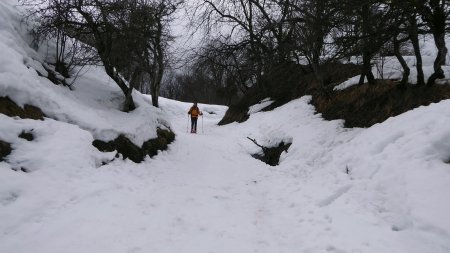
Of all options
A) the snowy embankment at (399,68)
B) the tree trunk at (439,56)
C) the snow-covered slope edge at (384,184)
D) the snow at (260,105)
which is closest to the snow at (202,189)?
the snow-covered slope edge at (384,184)

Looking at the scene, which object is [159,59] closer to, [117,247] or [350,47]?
[350,47]

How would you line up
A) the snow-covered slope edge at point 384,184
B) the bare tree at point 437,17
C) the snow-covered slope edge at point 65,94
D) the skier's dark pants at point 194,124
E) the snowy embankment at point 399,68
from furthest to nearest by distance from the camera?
the skier's dark pants at point 194,124
the snowy embankment at point 399,68
the bare tree at point 437,17
the snow-covered slope edge at point 65,94
the snow-covered slope edge at point 384,184

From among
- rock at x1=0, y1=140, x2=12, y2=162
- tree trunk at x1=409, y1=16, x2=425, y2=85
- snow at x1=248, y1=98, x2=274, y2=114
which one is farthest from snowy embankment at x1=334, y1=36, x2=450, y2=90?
rock at x1=0, y1=140, x2=12, y2=162

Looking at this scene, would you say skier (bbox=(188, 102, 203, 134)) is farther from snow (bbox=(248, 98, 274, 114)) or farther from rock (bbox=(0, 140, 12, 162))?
rock (bbox=(0, 140, 12, 162))

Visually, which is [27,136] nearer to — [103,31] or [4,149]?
[4,149]

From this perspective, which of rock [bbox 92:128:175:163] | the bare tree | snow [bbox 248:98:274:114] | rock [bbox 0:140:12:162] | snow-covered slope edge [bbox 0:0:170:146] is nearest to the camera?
rock [bbox 0:140:12:162]

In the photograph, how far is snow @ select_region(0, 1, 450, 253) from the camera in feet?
14.2

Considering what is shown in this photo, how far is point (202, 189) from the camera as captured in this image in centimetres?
703

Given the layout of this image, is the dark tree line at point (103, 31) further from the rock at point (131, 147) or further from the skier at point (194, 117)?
the skier at point (194, 117)

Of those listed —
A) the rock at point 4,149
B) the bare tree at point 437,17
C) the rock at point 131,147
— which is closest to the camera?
the rock at point 4,149

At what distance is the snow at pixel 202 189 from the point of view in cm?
433

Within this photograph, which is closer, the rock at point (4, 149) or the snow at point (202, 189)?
the snow at point (202, 189)

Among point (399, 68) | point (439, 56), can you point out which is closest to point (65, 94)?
point (439, 56)

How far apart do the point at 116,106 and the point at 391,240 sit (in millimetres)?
7692
